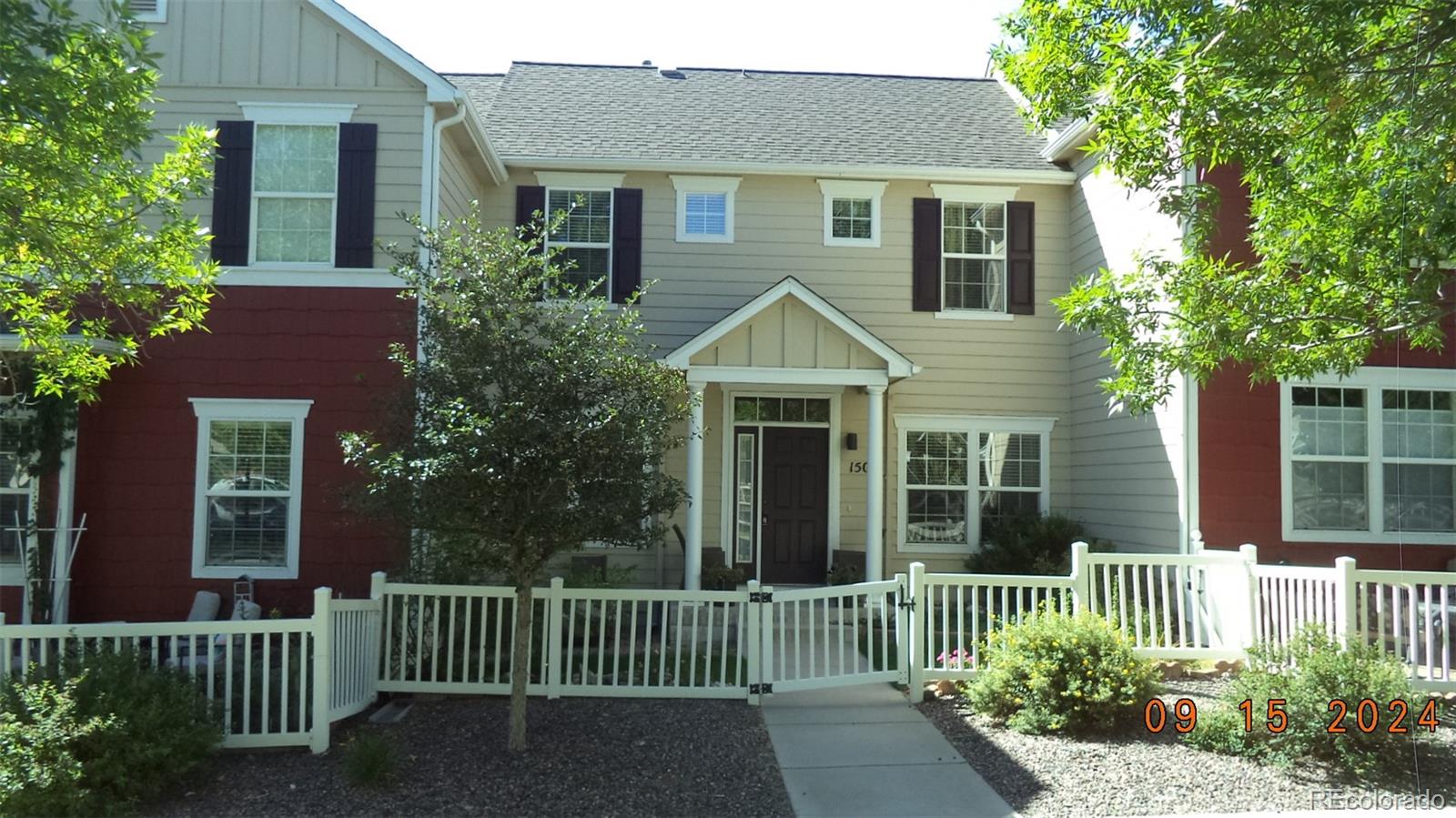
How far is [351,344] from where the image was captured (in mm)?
9867

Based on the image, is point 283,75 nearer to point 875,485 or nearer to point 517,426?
point 517,426

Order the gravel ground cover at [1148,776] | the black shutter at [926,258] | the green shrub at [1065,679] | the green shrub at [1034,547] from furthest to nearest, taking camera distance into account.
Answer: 1. the black shutter at [926,258]
2. the green shrub at [1034,547]
3. the green shrub at [1065,679]
4. the gravel ground cover at [1148,776]

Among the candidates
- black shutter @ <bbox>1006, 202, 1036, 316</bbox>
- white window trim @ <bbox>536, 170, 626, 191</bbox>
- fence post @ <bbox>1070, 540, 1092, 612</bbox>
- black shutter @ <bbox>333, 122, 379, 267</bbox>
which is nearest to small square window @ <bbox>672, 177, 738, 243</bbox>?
white window trim @ <bbox>536, 170, 626, 191</bbox>

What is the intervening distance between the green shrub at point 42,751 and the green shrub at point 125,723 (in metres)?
0.01

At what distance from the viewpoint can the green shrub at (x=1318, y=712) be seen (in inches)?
228

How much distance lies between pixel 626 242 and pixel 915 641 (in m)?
6.64

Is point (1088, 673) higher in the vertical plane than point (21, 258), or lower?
lower

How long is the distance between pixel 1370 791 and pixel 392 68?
9935 mm

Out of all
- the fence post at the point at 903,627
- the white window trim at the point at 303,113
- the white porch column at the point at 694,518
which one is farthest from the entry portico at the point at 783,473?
the white window trim at the point at 303,113

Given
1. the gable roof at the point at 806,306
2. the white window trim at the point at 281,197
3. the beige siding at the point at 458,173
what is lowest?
the gable roof at the point at 806,306

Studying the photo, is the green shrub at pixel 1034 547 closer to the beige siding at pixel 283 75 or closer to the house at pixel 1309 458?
the house at pixel 1309 458

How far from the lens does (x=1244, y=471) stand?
1001cm

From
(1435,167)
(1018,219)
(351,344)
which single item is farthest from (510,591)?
(1018,219)

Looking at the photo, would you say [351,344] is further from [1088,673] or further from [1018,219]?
[1018,219]
